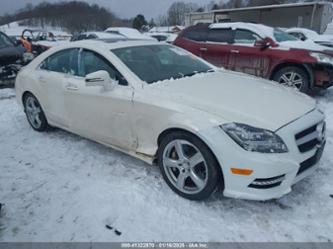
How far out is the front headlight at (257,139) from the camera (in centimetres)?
241

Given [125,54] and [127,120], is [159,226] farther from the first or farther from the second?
[125,54]

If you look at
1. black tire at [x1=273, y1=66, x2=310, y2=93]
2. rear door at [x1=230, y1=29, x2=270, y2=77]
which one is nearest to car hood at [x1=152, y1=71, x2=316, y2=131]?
black tire at [x1=273, y1=66, x2=310, y2=93]

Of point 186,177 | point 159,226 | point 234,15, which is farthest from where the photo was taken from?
point 234,15

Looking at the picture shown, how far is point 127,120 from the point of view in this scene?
317 centimetres

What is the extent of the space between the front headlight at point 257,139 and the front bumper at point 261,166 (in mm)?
36

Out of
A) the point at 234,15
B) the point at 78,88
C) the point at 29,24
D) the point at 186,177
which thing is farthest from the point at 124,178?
the point at 29,24

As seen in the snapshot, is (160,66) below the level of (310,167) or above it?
above

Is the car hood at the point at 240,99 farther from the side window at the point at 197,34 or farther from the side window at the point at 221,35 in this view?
the side window at the point at 197,34

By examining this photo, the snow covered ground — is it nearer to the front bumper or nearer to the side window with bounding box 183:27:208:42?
the front bumper

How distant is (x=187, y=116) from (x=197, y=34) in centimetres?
580

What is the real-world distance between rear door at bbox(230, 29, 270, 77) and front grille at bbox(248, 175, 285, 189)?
14.9 ft

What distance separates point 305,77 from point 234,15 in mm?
24883

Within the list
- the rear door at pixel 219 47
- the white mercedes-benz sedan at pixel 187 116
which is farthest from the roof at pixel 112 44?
the rear door at pixel 219 47

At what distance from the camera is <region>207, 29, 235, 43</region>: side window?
7199 millimetres
